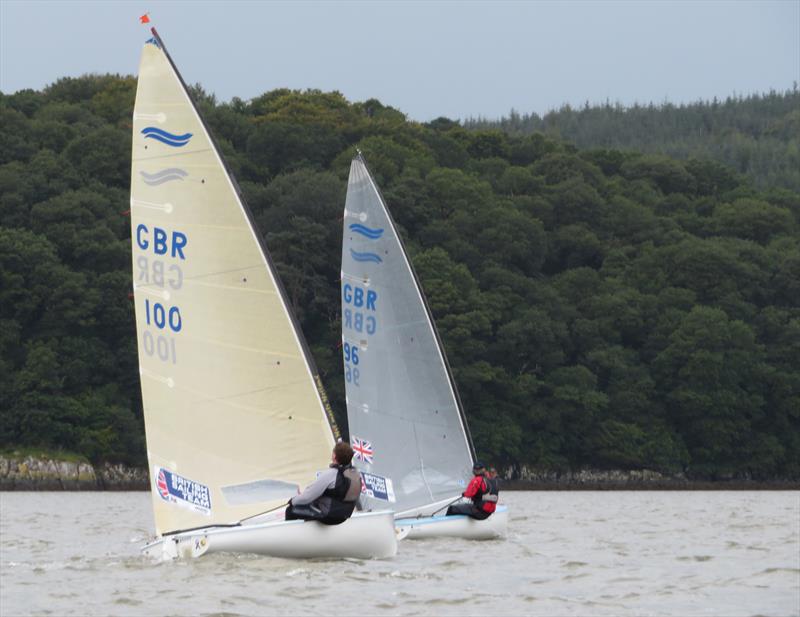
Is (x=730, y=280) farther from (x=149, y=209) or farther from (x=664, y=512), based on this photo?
(x=149, y=209)

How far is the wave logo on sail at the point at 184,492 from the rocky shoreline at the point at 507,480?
57269 mm

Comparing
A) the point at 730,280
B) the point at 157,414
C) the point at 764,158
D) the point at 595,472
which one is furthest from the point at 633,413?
the point at 764,158

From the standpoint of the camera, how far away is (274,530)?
21156 mm

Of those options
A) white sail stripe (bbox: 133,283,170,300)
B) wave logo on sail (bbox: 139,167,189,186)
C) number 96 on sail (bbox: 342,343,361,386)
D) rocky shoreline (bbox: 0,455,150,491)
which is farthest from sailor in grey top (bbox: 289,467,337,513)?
rocky shoreline (bbox: 0,455,150,491)

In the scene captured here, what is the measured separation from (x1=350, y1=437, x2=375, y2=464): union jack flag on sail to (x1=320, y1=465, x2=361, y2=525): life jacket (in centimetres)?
958

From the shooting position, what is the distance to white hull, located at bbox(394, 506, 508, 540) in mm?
29797

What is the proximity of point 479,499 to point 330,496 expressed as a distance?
383 inches

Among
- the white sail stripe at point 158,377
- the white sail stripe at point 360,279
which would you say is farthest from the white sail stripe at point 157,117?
the white sail stripe at point 360,279

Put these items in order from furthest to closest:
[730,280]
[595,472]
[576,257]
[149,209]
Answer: [576,257], [730,280], [595,472], [149,209]

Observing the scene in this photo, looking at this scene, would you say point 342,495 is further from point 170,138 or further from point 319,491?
point 170,138

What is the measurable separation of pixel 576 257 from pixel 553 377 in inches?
750

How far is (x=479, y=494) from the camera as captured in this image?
100 feet

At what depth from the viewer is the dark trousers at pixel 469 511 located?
30.5m

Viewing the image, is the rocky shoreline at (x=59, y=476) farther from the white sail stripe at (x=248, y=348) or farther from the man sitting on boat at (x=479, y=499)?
the white sail stripe at (x=248, y=348)
